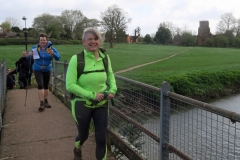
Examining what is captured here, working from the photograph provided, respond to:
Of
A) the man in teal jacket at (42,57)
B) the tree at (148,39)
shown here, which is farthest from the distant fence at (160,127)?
the tree at (148,39)

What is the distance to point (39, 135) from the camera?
5898 mm

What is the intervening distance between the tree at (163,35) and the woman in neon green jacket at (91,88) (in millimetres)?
95261

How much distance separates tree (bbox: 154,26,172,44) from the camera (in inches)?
3831

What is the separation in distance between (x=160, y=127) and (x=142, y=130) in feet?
1.93

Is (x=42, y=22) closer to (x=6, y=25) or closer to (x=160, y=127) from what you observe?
(x=6, y=25)

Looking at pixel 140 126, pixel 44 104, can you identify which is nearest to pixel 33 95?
pixel 44 104

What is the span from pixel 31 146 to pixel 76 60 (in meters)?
2.35

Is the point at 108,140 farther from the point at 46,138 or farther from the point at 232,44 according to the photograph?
the point at 232,44

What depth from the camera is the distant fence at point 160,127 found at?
11.2 feet

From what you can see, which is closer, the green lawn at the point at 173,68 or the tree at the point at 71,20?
the green lawn at the point at 173,68

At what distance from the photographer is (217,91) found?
2222 centimetres

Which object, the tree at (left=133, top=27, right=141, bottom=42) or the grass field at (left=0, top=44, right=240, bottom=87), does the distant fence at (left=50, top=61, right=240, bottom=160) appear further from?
the tree at (left=133, top=27, right=141, bottom=42)

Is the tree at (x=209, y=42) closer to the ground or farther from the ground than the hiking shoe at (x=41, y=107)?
farther from the ground

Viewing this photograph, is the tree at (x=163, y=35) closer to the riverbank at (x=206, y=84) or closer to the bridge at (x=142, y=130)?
the riverbank at (x=206, y=84)
